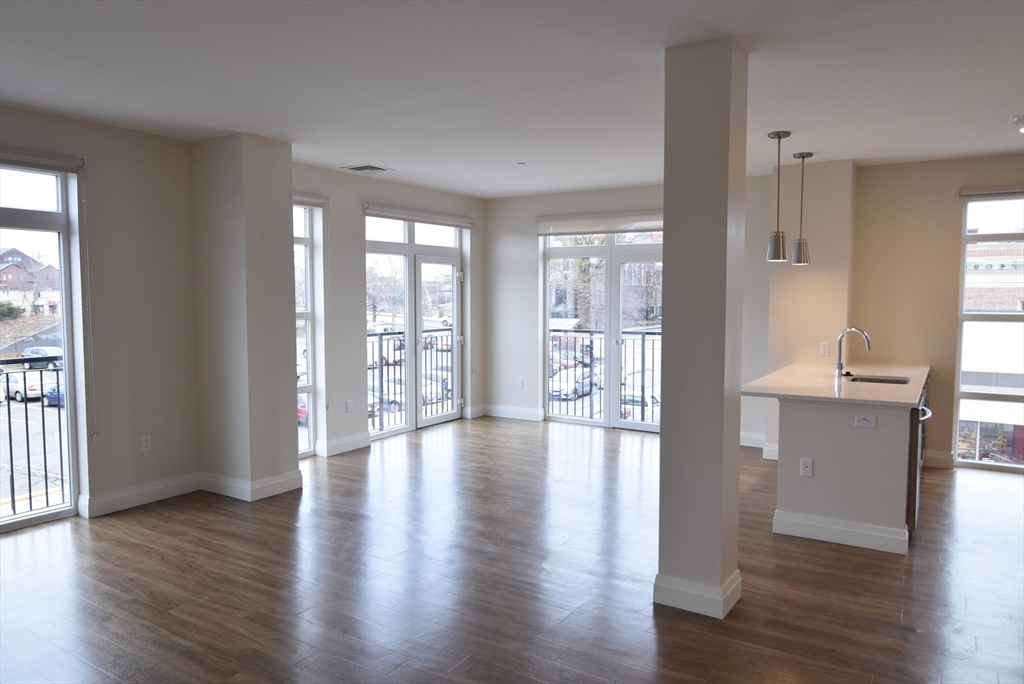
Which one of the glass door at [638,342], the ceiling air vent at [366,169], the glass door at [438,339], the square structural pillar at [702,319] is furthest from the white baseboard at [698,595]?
the glass door at [438,339]

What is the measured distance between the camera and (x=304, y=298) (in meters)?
5.92

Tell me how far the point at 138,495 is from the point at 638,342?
4.75 m

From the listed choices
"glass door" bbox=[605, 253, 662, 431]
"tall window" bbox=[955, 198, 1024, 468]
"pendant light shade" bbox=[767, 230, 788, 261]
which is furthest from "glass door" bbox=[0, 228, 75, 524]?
"tall window" bbox=[955, 198, 1024, 468]

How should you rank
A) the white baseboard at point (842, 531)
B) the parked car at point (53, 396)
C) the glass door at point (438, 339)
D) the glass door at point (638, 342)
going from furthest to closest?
the glass door at point (438, 339) → the glass door at point (638, 342) → the parked car at point (53, 396) → the white baseboard at point (842, 531)

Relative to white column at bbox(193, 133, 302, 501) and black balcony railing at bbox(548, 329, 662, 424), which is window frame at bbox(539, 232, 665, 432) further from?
white column at bbox(193, 133, 302, 501)

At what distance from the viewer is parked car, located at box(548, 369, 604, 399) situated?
7516 millimetres

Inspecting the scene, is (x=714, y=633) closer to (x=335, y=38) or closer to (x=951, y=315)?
(x=335, y=38)

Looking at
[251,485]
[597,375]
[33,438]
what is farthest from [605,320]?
[33,438]

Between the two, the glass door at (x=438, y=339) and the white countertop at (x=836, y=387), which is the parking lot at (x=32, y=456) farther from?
the white countertop at (x=836, y=387)

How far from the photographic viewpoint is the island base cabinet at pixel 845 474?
388 cm

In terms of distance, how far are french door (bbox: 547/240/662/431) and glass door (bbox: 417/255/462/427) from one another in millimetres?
1079

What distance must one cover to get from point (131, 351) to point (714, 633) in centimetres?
402

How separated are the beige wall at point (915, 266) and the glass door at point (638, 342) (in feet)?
6.19

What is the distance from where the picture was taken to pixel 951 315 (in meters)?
5.63
